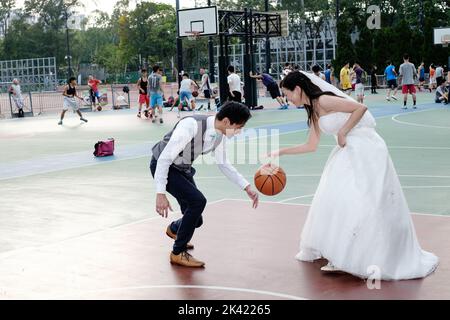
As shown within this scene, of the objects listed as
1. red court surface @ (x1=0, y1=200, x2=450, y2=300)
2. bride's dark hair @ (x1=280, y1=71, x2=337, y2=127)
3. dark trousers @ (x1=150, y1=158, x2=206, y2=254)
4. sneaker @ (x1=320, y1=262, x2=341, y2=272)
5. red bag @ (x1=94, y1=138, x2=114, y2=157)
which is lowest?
red court surface @ (x1=0, y1=200, x2=450, y2=300)

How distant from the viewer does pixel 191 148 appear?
21.4ft

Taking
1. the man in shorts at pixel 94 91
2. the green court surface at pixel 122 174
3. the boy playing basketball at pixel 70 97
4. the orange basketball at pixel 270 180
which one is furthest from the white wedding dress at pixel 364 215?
the man in shorts at pixel 94 91

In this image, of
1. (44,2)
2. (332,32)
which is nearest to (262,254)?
(332,32)

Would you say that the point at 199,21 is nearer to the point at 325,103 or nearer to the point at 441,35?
the point at 441,35

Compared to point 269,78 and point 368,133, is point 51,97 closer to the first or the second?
point 269,78

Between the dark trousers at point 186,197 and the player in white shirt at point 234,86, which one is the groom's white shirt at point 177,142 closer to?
the dark trousers at point 186,197

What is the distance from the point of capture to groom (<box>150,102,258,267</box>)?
634 centimetres

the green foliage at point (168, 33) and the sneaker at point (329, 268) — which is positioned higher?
the green foliage at point (168, 33)

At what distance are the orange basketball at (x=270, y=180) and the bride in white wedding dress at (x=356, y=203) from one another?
0.48 metres

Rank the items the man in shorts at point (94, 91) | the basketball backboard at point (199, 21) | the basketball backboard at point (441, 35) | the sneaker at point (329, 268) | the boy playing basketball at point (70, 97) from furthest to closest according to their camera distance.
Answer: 1. the basketball backboard at point (441, 35)
2. the man in shorts at point (94, 91)
3. the basketball backboard at point (199, 21)
4. the boy playing basketball at point (70, 97)
5. the sneaker at point (329, 268)

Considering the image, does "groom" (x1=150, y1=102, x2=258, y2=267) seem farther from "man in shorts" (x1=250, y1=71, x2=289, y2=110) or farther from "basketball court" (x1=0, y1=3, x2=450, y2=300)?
"man in shorts" (x1=250, y1=71, x2=289, y2=110)

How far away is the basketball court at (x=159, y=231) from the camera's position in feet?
20.2

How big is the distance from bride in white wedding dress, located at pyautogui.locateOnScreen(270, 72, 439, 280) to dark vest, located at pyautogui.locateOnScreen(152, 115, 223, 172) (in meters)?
0.81

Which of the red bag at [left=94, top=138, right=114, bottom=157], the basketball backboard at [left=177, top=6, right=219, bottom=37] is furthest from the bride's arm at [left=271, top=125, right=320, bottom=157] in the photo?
the basketball backboard at [left=177, top=6, right=219, bottom=37]
